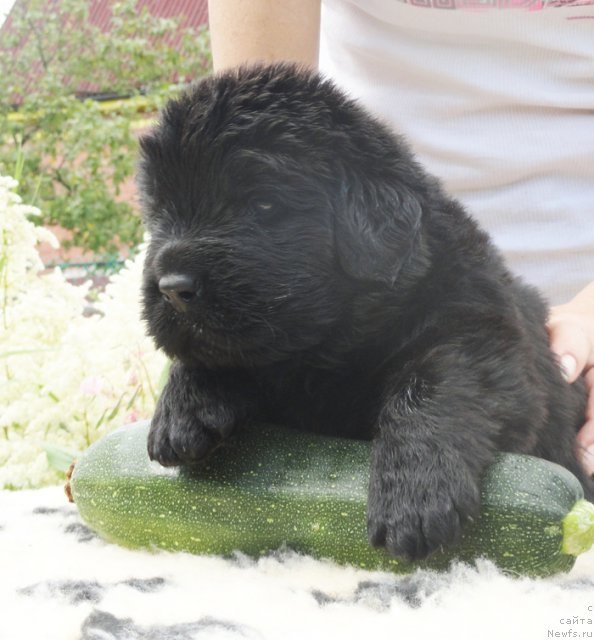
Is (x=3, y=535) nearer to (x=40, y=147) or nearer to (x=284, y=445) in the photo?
(x=284, y=445)

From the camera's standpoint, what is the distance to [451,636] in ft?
4.75

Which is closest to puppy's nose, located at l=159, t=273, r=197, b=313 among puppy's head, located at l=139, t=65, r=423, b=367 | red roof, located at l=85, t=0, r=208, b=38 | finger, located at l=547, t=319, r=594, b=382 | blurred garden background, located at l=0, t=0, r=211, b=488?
puppy's head, located at l=139, t=65, r=423, b=367

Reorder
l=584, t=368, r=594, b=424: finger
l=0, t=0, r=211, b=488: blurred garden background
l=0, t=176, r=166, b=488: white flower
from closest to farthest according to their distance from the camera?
l=584, t=368, r=594, b=424: finger
l=0, t=176, r=166, b=488: white flower
l=0, t=0, r=211, b=488: blurred garden background

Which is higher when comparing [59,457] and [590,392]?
[590,392]

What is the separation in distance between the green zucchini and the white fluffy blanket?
0.14 feet

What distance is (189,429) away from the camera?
183 centimetres

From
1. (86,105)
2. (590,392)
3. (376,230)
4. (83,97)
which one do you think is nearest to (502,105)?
(590,392)

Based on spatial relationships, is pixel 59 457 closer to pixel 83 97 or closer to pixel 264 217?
pixel 264 217

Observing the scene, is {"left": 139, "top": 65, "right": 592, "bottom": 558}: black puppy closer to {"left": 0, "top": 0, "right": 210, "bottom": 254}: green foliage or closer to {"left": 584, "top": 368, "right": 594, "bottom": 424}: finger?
{"left": 584, "top": 368, "right": 594, "bottom": 424}: finger

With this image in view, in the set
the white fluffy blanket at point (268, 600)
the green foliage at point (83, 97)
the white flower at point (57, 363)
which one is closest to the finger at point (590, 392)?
the white fluffy blanket at point (268, 600)

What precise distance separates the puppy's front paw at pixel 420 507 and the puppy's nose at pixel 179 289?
50 cm

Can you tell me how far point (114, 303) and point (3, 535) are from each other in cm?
144

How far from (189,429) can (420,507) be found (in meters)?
0.53

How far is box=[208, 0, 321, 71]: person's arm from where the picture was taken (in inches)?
110
